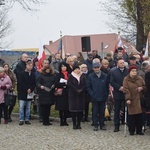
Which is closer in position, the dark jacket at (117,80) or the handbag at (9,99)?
the dark jacket at (117,80)

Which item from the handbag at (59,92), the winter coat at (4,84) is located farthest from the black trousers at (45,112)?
the winter coat at (4,84)

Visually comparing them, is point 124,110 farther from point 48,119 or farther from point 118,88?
point 48,119

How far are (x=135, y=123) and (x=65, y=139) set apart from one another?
1999mm

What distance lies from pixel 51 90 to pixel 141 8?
17.3 m

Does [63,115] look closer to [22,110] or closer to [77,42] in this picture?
[22,110]

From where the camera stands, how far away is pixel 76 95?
13.0 metres

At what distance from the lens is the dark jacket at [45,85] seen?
531 inches

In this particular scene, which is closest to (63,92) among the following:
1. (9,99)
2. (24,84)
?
(24,84)

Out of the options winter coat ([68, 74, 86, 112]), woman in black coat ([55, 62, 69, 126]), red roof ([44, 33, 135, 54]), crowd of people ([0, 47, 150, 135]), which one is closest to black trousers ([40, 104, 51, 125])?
crowd of people ([0, 47, 150, 135])

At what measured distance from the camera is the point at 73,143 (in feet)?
35.2

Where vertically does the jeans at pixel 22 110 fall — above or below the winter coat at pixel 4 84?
below

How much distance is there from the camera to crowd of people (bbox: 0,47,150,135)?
39.1 ft

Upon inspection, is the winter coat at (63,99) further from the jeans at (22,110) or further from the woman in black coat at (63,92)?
the jeans at (22,110)

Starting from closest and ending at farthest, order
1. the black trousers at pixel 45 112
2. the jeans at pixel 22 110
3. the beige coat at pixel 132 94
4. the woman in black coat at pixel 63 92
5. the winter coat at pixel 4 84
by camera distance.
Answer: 1. the beige coat at pixel 132 94
2. the woman in black coat at pixel 63 92
3. the black trousers at pixel 45 112
4. the jeans at pixel 22 110
5. the winter coat at pixel 4 84
